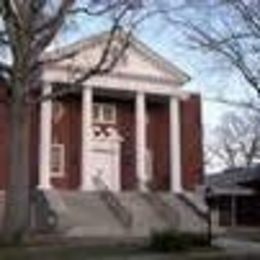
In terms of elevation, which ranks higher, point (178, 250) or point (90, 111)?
point (90, 111)

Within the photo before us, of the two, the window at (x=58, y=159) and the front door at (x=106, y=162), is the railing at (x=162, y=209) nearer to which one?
the front door at (x=106, y=162)

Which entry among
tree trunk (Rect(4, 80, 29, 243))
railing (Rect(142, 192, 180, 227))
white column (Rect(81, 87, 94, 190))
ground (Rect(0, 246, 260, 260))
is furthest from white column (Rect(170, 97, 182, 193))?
ground (Rect(0, 246, 260, 260))

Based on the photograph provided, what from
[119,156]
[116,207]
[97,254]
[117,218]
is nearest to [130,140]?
[119,156]

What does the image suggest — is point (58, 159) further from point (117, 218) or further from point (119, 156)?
point (117, 218)

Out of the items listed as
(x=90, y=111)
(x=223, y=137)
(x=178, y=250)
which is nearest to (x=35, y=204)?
(x=90, y=111)

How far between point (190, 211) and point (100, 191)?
4.73 m

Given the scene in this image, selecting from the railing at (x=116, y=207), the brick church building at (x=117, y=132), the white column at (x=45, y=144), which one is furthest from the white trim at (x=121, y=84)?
the railing at (x=116, y=207)

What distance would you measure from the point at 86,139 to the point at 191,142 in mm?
8304

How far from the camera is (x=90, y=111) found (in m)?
45.0

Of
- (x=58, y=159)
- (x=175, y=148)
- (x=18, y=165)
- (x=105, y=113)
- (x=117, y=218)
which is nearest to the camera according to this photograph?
(x=18, y=165)

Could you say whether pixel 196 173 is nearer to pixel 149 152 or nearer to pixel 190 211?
pixel 149 152

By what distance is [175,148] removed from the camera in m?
47.3

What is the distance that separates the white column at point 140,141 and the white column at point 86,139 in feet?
8.80

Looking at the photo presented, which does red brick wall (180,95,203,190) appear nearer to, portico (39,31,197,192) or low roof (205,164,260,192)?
portico (39,31,197,192)
